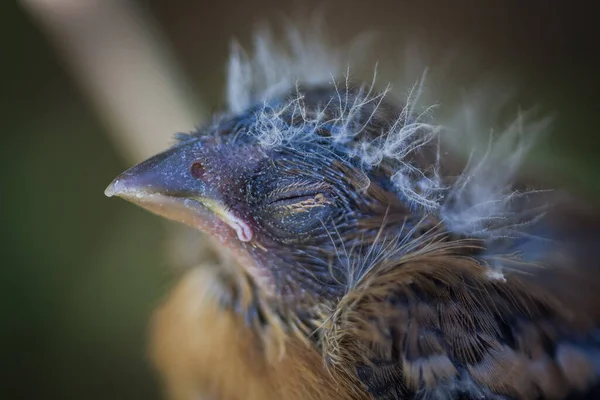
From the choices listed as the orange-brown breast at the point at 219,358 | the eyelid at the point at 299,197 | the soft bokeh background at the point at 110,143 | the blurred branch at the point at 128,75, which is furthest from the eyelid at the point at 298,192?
the blurred branch at the point at 128,75

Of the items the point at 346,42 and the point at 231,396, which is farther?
the point at 346,42

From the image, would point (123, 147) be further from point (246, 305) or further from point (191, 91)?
point (246, 305)

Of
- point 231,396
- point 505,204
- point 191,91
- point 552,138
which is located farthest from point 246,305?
point 552,138

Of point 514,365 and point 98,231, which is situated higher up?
point 98,231

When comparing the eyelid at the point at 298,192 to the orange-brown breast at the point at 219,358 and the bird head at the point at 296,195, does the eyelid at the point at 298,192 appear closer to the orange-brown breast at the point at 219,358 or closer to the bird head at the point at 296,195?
the bird head at the point at 296,195

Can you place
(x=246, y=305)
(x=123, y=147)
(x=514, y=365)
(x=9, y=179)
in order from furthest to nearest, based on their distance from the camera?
(x=123, y=147) → (x=9, y=179) → (x=246, y=305) → (x=514, y=365)

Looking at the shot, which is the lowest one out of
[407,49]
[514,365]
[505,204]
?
[514,365]

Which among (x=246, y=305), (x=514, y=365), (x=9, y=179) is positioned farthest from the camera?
(x=9, y=179)
